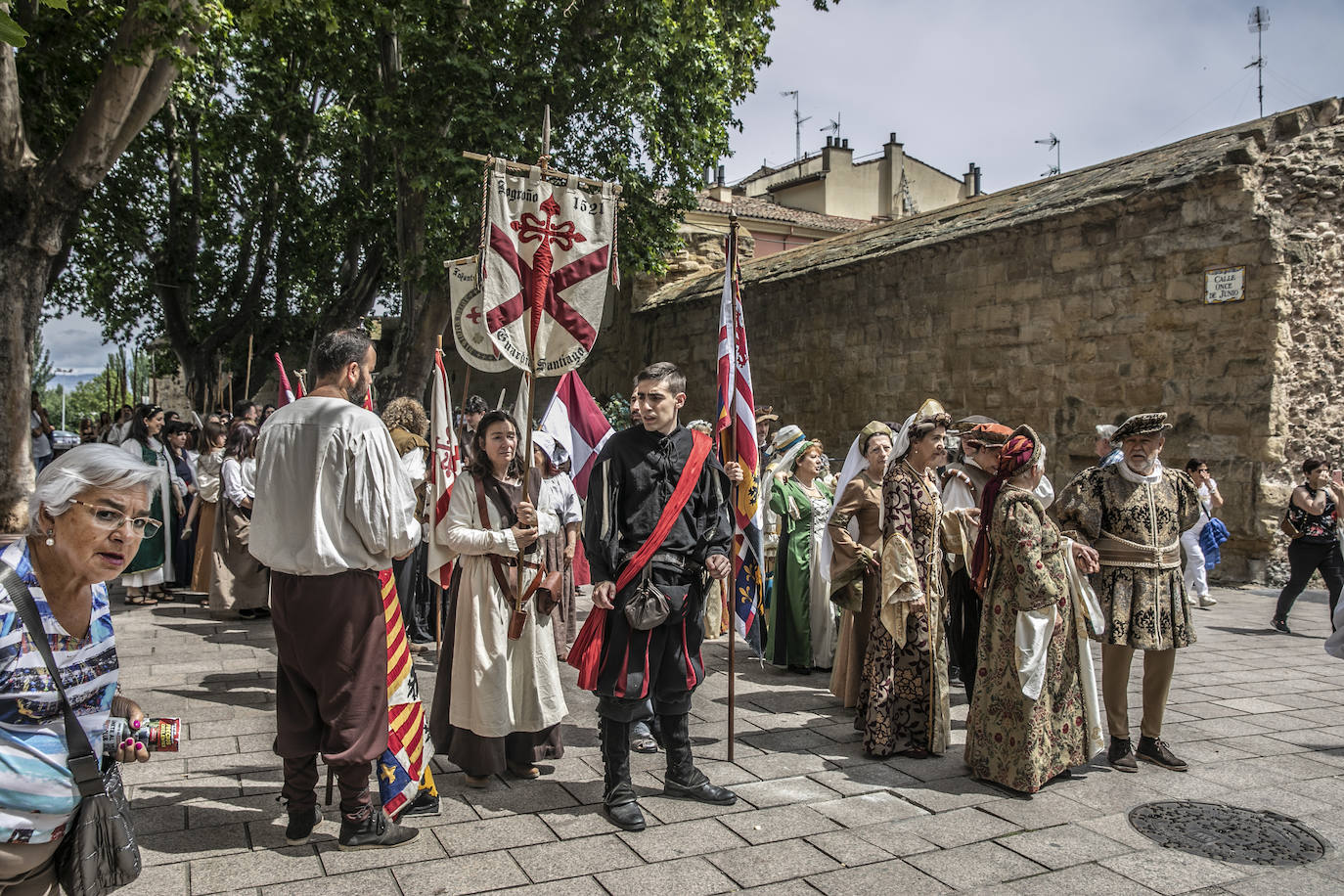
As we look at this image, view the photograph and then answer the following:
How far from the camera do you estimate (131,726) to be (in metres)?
2.38

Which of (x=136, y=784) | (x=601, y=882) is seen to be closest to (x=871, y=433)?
(x=601, y=882)

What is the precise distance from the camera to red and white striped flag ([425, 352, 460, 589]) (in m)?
4.69

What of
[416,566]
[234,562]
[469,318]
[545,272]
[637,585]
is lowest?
[234,562]

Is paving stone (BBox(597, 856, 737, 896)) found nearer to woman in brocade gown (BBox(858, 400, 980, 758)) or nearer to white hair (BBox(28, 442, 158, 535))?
woman in brocade gown (BBox(858, 400, 980, 758))

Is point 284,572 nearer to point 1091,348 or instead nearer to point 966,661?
point 966,661

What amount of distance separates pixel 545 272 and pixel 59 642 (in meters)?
2.99

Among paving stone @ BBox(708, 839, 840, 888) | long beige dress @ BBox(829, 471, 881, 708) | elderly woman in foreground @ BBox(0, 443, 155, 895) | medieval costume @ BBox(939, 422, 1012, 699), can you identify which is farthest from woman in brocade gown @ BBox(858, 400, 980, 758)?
elderly woman in foreground @ BBox(0, 443, 155, 895)

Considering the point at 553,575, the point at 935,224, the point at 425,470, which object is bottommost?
the point at 553,575

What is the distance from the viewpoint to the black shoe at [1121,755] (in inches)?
190

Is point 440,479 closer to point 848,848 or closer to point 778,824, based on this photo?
point 778,824

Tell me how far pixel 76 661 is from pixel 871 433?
4515 mm

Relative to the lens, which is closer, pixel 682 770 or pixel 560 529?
pixel 682 770

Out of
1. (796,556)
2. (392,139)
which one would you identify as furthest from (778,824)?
(392,139)

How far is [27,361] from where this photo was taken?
10656 mm
